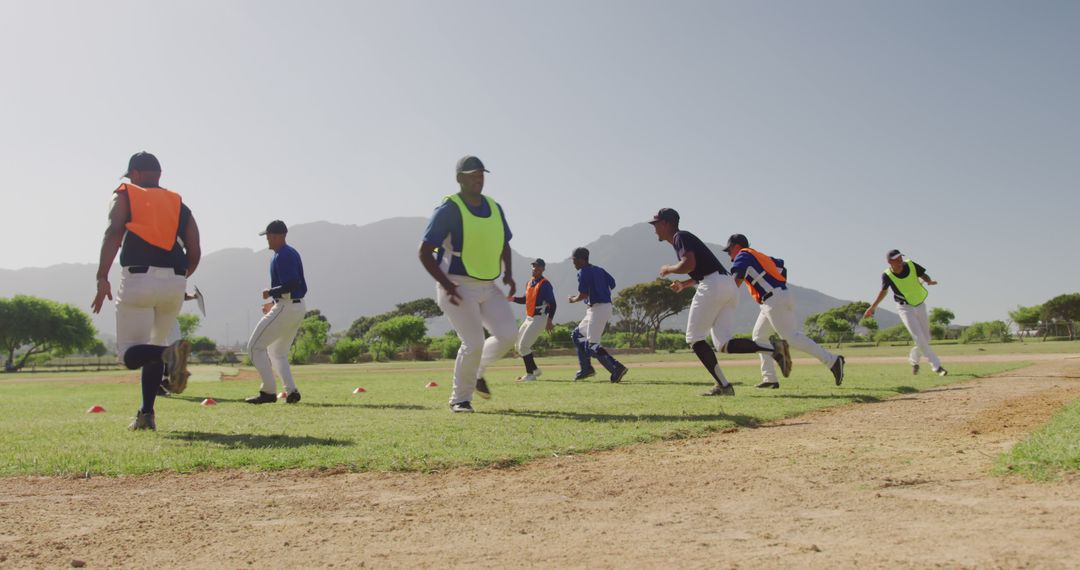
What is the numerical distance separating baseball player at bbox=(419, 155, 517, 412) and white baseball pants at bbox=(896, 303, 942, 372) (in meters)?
7.42

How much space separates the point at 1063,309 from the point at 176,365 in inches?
2813

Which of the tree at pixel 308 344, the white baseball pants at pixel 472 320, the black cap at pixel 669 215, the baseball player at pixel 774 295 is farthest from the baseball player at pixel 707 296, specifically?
the tree at pixel 308 344

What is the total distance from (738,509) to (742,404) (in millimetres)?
4557

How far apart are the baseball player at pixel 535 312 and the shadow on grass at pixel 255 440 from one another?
7711 mm

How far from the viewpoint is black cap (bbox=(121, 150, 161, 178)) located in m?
6.72

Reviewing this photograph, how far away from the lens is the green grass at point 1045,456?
3.41m

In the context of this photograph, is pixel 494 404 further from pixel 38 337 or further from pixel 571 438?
pixel 38 337

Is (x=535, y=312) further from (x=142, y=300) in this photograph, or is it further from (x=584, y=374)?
(x=142, y=300)

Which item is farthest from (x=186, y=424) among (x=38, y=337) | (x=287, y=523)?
(x=38, y=337)

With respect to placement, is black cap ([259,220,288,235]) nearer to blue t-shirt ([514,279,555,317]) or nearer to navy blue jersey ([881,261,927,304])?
blue t-shirt ([514,279,555,317])

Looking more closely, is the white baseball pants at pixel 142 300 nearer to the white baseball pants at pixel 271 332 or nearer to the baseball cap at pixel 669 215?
the white baseball pants at pixel 271 332

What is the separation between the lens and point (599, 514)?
3.15m

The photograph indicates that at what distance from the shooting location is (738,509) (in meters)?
3.14

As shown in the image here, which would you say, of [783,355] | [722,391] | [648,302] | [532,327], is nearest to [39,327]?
[648,302]
